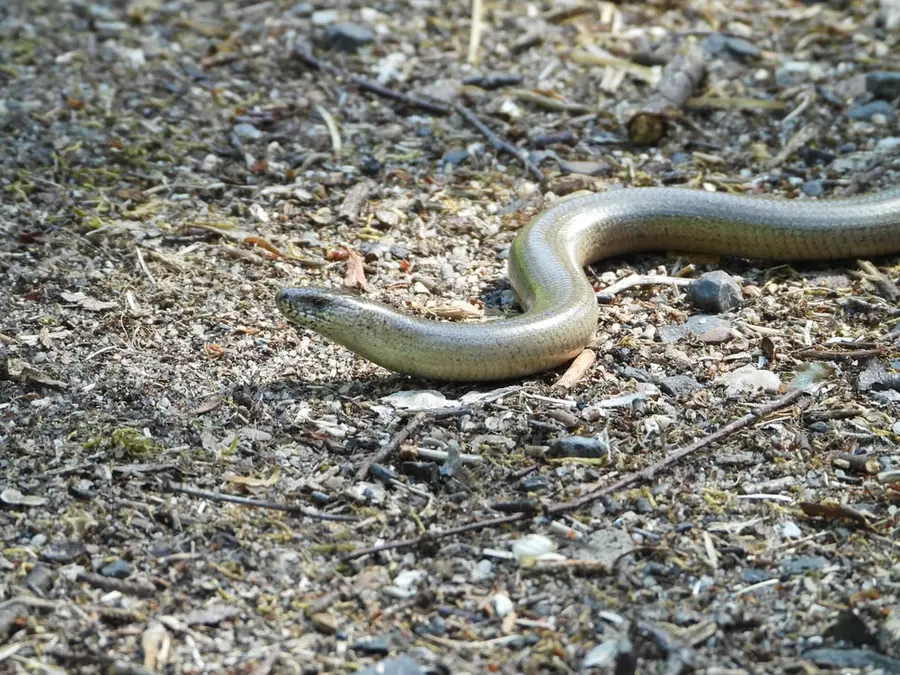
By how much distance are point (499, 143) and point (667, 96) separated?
117 cm

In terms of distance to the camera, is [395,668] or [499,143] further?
[499,143]

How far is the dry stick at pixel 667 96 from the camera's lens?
6781mm

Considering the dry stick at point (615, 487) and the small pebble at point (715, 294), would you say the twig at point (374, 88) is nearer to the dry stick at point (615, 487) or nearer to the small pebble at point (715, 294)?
the small pebble at point (715, 294)

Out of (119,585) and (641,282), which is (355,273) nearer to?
(641,282)

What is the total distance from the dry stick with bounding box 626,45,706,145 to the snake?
0.88 metres

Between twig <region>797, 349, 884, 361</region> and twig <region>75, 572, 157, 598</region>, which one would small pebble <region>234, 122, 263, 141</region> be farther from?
twig <region>75, 572, 157, 598</region>

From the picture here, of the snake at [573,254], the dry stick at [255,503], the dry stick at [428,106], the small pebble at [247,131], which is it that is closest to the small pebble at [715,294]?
the snake at [573,254]

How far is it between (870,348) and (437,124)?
317 centimetres

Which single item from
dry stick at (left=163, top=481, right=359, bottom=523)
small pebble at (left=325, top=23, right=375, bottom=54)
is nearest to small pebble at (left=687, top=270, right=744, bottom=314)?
dry stick at (left=163, top=481, right=359, bottom=523)

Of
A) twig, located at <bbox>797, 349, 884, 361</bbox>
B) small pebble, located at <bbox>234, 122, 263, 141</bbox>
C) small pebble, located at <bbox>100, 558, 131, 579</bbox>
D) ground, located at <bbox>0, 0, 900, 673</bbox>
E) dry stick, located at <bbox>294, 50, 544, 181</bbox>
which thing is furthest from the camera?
small pebble, located at <bbox>234, 122, 263, 141</bbox>

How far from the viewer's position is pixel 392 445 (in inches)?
167

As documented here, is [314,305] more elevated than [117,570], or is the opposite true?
[314,305]

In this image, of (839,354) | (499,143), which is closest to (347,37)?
(499,143)

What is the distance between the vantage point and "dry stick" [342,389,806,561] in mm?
3783
